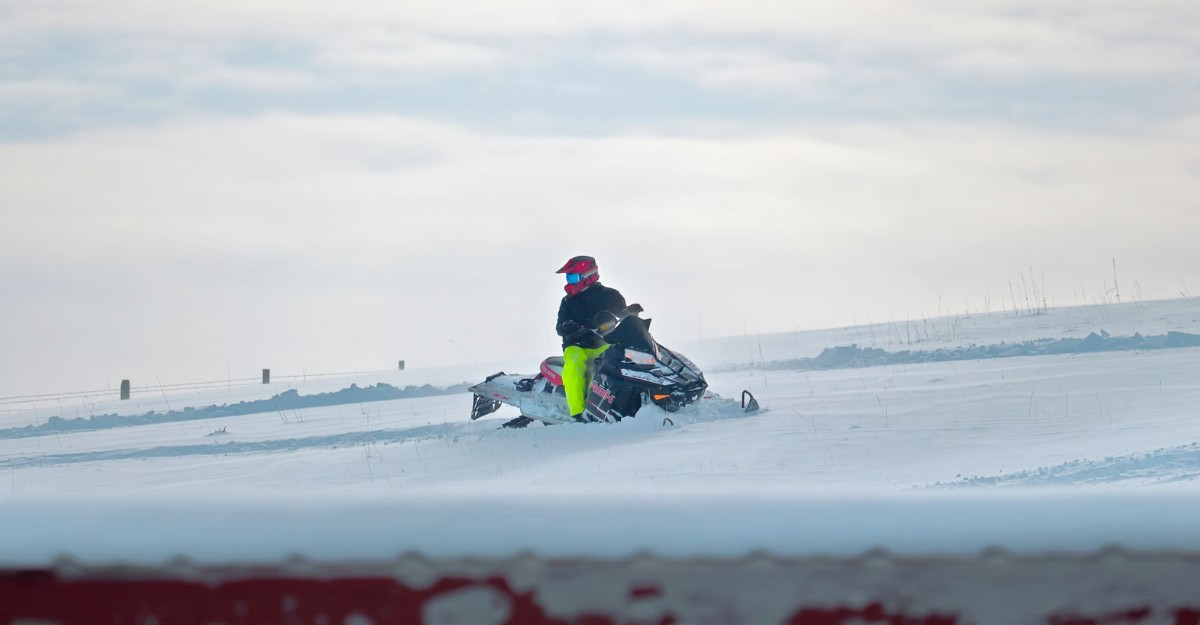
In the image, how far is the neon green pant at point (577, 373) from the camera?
1277 cm

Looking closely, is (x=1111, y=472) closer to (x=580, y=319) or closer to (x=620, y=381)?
(x=620, y=381)

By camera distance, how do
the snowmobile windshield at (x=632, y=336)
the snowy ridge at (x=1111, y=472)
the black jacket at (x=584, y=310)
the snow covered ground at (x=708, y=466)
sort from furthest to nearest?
the black jacket at (x=584, y=310) < the snowmobile windshield at (x=632, y=336) < the snowy ridge at (x=1111, y=472) < the snow covered ground at (x=708, y=466)

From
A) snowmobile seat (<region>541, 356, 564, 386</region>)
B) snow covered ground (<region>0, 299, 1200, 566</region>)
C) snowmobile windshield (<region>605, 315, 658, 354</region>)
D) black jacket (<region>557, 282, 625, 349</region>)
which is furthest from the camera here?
snowmobile seat (<region>541, 356, 564, 386</region>)

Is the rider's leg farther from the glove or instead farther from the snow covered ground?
the snow covered ground

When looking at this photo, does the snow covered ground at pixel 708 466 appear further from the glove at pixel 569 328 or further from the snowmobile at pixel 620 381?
the glove at pixel 569 328

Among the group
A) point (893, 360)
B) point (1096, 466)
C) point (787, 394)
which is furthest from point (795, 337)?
point (1096, 466)

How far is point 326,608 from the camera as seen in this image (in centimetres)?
127

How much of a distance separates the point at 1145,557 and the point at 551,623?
2.03ft

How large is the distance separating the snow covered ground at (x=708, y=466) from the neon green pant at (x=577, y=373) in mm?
405

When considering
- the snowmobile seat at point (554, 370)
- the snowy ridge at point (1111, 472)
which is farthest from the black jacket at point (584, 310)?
the snowy ridge at point (1111, 472)

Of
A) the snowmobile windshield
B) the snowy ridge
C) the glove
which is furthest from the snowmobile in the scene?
the snowy ridge

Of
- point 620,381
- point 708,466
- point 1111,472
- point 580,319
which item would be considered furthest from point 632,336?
point 1111,472

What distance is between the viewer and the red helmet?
42.1 ft

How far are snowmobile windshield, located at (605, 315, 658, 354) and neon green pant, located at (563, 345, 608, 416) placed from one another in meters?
0.23
